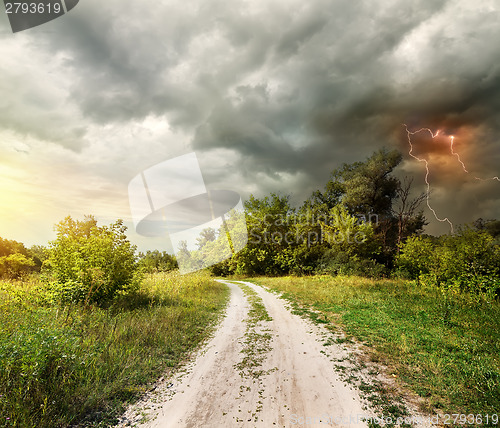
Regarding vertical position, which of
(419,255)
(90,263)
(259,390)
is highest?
(90,263)

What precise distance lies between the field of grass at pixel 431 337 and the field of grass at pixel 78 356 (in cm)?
547

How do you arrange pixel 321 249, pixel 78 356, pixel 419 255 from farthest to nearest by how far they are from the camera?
1. pixel 321 249
2. pixel 419 255
3. pixel 78 356

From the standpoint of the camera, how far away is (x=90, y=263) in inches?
341

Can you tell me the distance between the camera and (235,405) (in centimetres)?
406

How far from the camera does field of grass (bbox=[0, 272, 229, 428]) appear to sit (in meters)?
3.68

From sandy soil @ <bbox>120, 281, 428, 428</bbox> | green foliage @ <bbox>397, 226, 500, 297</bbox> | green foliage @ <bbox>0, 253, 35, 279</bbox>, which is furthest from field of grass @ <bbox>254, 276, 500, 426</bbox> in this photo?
green foliage @ <bbox>0, 253, 35, 279</bbox>

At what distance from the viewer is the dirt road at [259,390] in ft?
12.3

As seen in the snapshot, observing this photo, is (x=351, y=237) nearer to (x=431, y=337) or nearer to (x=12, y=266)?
(x=431, y=337)

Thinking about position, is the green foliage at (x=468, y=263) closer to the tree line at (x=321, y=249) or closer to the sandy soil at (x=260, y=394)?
the tree line at (x=321, y=249)

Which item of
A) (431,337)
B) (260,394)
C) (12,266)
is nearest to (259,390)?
(260,394)

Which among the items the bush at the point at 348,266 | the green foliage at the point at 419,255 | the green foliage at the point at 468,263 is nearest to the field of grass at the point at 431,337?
the green foliage at the point at 468,263

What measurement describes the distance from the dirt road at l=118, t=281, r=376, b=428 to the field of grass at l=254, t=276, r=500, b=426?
1464 mm

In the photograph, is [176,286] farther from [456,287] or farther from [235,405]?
[456,287]

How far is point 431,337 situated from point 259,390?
5896 mm
